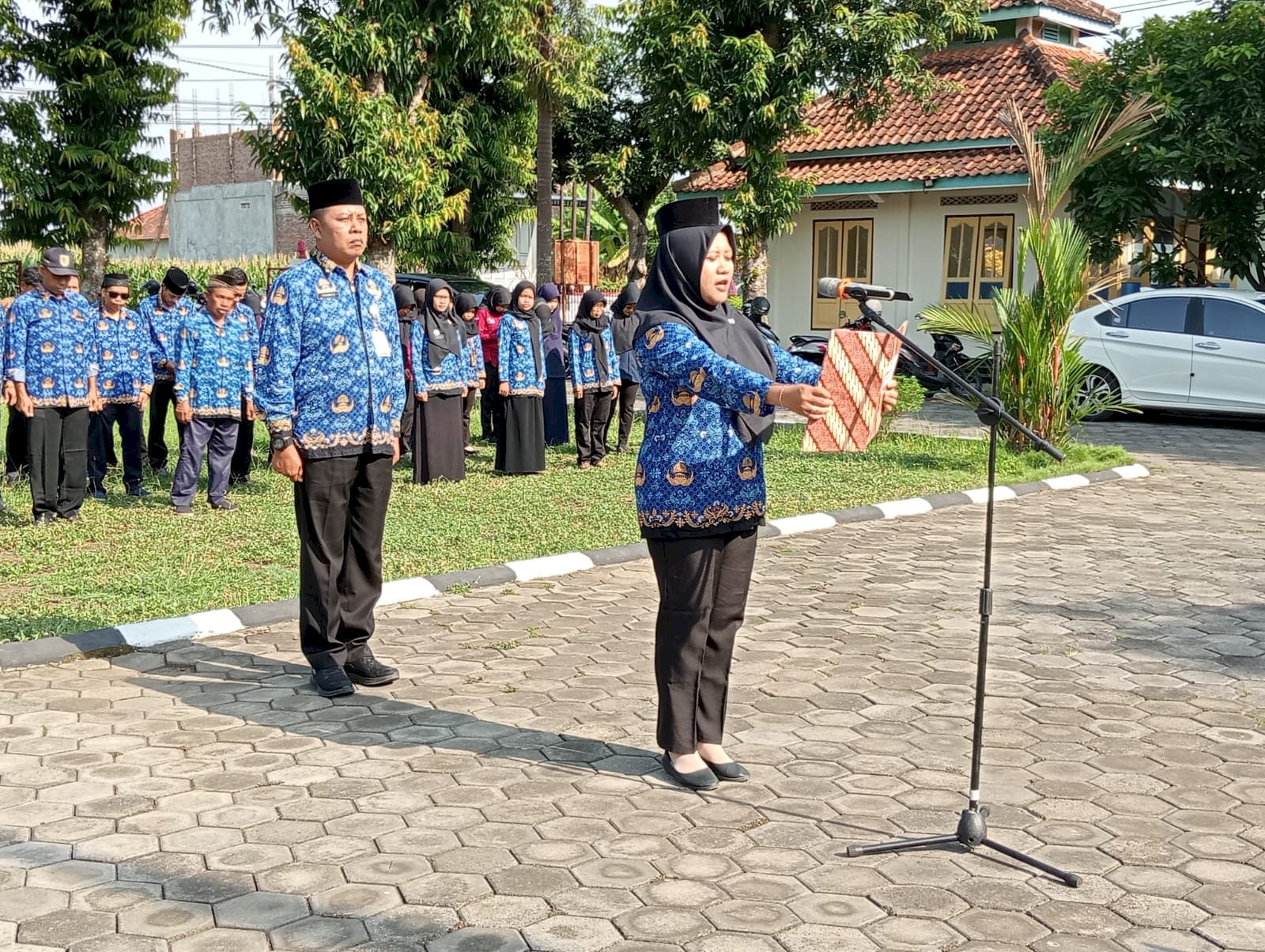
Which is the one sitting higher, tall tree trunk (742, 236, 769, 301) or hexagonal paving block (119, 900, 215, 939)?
tall tree trunk (742, 236, 769, 301)

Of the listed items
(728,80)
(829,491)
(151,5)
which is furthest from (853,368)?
(151,5)

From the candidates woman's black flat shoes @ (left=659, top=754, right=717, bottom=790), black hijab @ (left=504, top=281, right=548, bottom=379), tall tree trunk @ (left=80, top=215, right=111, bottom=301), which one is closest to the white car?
black hijab @ (left=504, top=281, right=548, bottom=379)

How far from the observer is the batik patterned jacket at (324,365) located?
565 centimetres

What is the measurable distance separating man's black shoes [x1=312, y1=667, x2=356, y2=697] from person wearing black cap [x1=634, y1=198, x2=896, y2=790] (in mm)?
1695

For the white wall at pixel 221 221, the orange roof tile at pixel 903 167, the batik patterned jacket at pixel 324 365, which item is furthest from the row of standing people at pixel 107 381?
the white wall at pixel 221 221

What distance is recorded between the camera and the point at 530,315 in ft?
42.5

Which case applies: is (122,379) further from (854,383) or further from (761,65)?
(761,65)

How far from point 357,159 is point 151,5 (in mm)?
6221

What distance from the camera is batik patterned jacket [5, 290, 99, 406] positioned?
31.4ft

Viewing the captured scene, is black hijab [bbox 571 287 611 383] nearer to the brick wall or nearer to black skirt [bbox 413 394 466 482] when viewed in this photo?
black skirt [bbox 413 394 466 482]

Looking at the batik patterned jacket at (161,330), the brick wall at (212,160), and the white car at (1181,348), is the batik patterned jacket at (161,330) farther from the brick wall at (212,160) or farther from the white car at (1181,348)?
the brick wall at (212,160)

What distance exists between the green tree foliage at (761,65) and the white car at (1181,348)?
5.24 metres

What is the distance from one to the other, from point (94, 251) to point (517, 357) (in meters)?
14.4

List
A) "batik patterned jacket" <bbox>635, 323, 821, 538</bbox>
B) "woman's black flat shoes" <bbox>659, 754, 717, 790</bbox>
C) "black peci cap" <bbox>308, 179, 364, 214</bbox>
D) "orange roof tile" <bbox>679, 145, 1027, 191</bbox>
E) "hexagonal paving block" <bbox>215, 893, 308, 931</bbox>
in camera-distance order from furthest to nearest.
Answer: "orange roof tile" <bbox>679, 145, 1027, 191</bbox> < "black peci cap" <bbox>308, 179, 364, 214</bbox> < "woman's black flat shoes" <bbox>659, 754, 717, 790</bbox> < "batik patterned jacket" <bbox>635, 323, 821, 538</bbox> < "hexagonal paving block" <bbox>215, 893, 308, 931</bbox>
